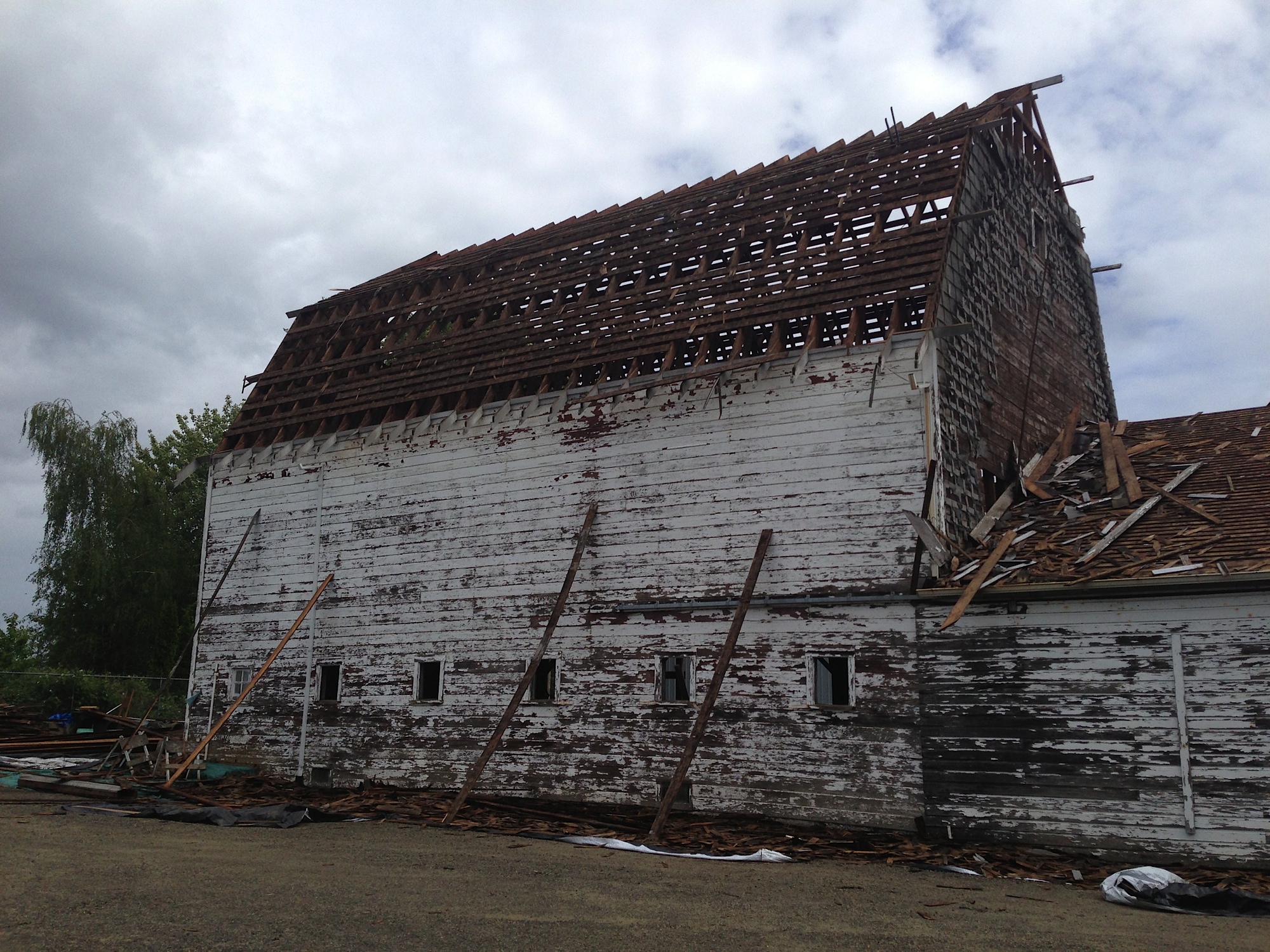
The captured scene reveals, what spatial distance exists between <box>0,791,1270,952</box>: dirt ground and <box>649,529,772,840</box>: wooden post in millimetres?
884

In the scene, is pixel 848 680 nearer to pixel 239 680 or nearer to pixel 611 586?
pixel 611 586

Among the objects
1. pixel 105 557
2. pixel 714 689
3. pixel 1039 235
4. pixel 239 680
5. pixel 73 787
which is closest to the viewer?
pixel 714 689

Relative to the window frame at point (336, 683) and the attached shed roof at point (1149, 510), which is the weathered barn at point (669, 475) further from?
the attached shed roof at point (1149, 510)

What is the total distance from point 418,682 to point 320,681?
2.56 metres

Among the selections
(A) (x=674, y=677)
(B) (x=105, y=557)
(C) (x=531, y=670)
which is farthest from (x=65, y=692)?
(A) (x=674, y=677)

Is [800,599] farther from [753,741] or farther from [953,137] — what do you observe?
[953,137]

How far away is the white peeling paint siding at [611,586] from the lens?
523 inches

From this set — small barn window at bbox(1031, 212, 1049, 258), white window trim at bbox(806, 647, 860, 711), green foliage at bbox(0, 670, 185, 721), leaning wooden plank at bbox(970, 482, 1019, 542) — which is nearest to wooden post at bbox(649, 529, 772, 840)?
white window trim at bbox(806, 647, 860, 711)

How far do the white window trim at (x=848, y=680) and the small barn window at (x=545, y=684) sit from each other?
4337 mm

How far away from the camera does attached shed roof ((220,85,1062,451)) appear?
1493 cm

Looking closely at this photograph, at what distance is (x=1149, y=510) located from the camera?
13000mm

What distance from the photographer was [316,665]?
60.7 feet

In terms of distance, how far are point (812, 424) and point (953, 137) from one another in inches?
218

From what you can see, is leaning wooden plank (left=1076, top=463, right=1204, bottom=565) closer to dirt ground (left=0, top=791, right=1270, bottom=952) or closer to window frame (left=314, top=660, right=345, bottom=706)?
dirt ground (left=0, top=791, right=1270, bottom=952)
